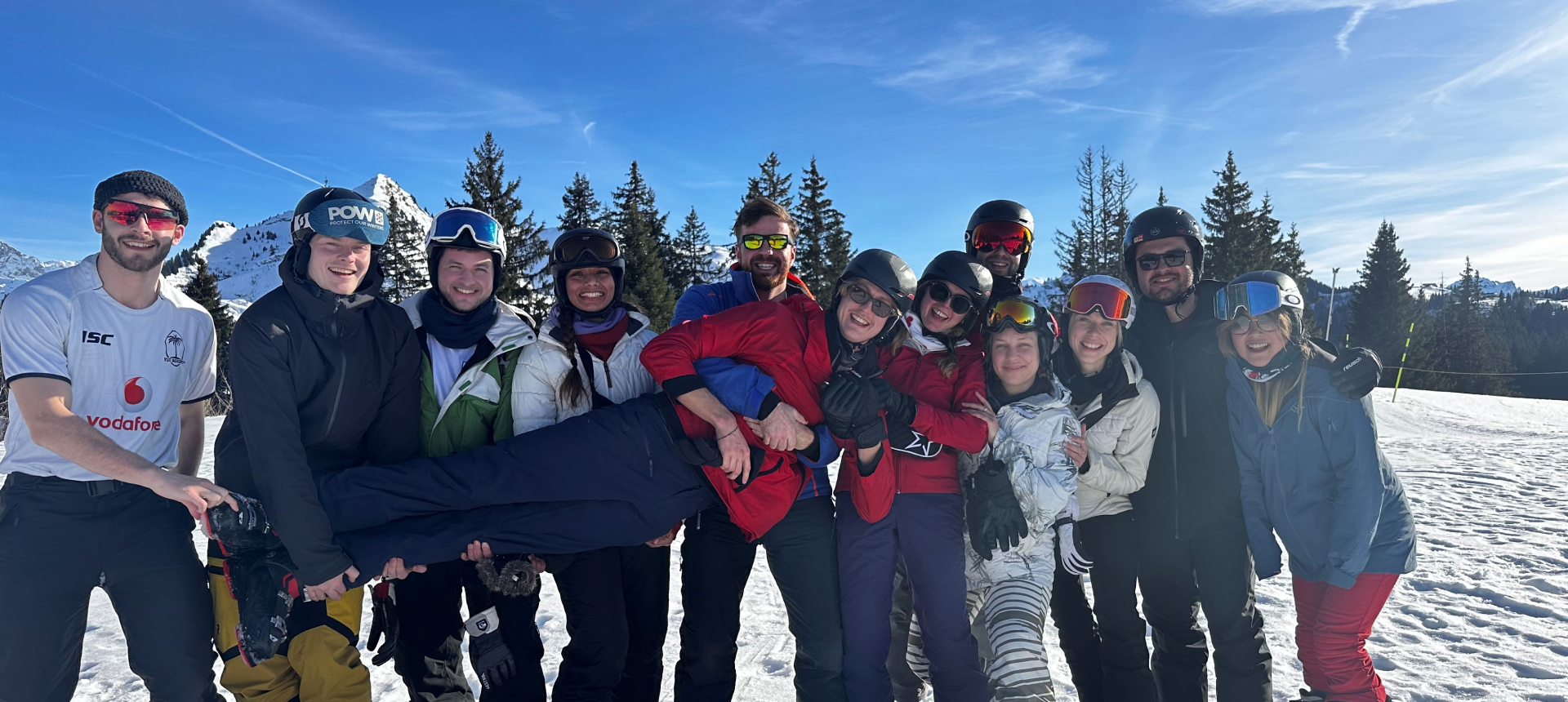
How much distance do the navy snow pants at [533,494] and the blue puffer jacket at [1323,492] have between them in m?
3.29

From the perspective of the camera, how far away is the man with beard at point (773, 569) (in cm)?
360

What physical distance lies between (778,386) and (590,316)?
1.29 meters

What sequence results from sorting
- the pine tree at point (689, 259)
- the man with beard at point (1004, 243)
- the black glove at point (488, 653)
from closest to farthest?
the black glove at point (488, 653) < the man with beard at point (1004, 243) < the pine tree at point (689, 259)

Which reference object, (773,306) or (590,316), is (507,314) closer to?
(590,316)

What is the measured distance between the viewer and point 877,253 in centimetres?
398

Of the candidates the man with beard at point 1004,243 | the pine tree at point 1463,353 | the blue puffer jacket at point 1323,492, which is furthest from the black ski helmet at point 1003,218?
the pine tree at point 1463,353

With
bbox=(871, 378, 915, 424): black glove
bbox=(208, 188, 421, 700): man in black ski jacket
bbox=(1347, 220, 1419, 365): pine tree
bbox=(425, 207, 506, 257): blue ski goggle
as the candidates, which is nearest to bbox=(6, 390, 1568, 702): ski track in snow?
bbox=(208, 188, 421, 700): man in black ski jacket

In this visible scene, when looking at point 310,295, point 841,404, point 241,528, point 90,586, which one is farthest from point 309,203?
point 841,404

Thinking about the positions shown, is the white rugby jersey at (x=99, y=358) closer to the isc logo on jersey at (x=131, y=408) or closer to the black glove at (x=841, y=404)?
the isc logo on jersey at (x=131, y=408)

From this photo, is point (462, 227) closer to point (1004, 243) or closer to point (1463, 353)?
point (1004, 243)

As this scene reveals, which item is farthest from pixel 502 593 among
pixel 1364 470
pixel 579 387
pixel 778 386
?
pixel 1364 470

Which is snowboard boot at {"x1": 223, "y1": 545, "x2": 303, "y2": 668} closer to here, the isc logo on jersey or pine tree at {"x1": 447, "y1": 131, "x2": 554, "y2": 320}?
the isc logo on jersey

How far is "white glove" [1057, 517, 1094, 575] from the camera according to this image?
392cm

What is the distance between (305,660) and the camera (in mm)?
3510
